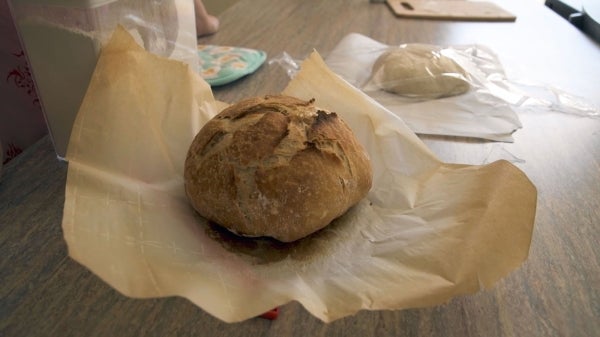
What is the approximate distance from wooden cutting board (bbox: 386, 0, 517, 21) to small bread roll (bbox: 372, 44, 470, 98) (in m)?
0.62

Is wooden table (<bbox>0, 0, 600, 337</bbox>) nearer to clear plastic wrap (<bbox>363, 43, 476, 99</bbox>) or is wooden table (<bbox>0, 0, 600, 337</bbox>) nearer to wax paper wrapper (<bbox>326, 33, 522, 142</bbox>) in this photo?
wax paper wrapper (<bbox>326, 33, 522, 142</bbox>)

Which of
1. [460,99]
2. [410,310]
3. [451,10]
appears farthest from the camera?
[451,10]

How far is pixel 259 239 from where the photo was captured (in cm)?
54

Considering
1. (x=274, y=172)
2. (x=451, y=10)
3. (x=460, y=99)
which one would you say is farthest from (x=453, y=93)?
(x=451, y=10)

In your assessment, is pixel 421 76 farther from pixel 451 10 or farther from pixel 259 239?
pixel 451 10

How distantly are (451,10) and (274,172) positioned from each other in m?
1.43

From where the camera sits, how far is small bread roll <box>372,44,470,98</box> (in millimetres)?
1017

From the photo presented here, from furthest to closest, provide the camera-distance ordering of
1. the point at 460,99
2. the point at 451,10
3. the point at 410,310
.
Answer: the point at 451,10
the point at 460,99
the point at 410,310

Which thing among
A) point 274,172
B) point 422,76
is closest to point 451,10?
point 422,76

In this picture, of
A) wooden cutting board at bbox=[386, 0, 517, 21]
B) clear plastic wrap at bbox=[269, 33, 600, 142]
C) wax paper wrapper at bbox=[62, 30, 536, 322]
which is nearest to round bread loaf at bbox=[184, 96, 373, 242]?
wax paper wrapper at bbox=[62, 30, 536, 322]

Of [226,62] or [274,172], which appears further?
[226,62]

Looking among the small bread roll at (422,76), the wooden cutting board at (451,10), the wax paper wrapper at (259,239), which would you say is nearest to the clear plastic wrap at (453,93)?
the small bread roll at (422,76)

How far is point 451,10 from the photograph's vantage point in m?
1.66

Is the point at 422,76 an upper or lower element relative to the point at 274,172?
lower
